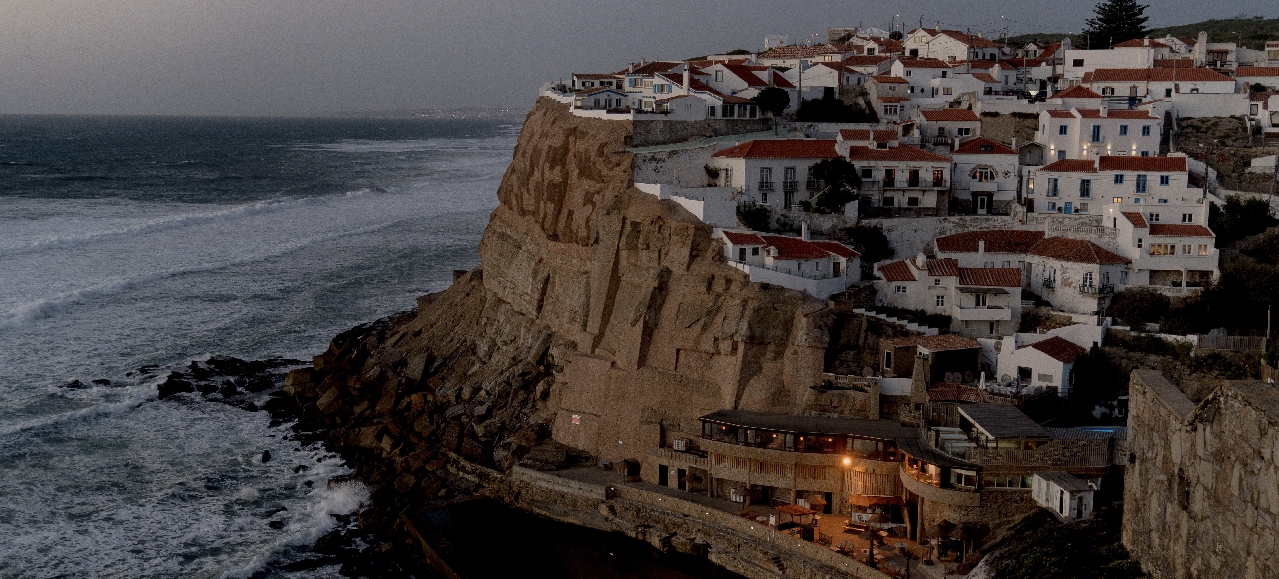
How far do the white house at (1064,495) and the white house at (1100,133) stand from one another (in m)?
18.7

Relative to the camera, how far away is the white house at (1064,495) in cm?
2659

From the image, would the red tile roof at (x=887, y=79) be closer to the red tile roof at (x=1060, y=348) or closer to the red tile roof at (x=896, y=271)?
the red tile roof at (x=896, y=271)

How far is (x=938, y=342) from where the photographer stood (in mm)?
33750

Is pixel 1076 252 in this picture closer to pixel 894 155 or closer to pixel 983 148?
pixel 983 148

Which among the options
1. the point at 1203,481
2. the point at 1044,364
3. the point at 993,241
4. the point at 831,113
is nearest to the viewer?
the point at 1203,481

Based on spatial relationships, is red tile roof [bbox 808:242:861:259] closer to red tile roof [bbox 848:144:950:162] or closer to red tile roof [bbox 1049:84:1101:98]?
red tile roof [bbox 848:144:950:162]

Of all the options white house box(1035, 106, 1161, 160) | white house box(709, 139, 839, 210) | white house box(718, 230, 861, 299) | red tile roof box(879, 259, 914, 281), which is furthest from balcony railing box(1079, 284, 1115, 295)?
white house box(709, 139, 839, 210)

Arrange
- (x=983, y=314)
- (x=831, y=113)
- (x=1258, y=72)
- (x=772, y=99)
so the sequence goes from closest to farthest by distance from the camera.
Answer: (x=983, y=314), (x=772, y=99), (x=831, y=113), (x=1258, y=72)

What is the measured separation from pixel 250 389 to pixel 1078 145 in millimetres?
28680

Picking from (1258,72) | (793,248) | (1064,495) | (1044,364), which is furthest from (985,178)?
(1064,495)

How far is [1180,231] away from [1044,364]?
729 centimetres

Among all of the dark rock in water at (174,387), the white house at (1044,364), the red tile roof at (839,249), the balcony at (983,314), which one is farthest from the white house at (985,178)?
the dark rock in water at (174,387)

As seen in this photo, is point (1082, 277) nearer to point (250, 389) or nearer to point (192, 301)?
point (250, 389)

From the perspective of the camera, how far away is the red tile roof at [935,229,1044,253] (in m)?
38.2
